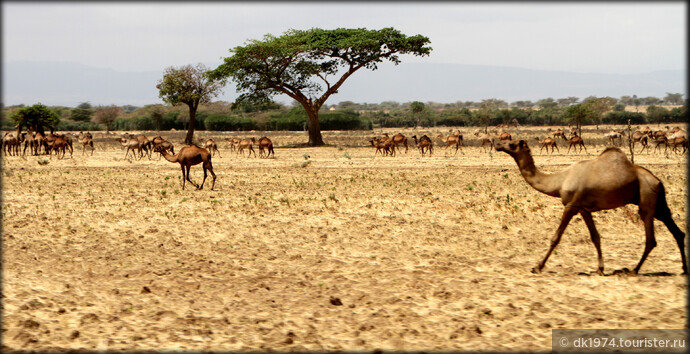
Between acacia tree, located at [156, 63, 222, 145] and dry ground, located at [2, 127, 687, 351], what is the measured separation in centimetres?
3418

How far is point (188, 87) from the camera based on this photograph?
53.7m

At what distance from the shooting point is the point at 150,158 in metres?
32.5

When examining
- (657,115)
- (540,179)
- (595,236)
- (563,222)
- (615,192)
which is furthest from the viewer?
(657,115)

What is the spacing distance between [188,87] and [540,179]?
4743cm

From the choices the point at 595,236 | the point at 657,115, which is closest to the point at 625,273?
→ the point at 595,236

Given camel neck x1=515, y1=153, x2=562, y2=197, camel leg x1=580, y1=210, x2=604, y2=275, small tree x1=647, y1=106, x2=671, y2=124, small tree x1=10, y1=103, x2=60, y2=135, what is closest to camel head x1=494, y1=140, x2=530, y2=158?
camel neck x1=515, y1=153, x2=562, y2=197

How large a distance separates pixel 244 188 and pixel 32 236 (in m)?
8.08

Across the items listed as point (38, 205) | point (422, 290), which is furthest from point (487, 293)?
point (38, 205)

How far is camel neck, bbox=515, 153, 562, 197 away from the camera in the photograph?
9.85 m

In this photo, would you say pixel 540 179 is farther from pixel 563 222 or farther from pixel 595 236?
pixel 595 236

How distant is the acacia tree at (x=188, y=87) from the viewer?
173 ft

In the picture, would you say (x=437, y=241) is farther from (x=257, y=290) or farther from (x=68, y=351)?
(x=68, y=351)

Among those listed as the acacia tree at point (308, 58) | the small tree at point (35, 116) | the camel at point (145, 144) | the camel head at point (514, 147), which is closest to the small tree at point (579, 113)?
the acacia tree at point (308, 58)

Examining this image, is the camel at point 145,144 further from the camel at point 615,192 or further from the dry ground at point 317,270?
the camel at point 615,192
